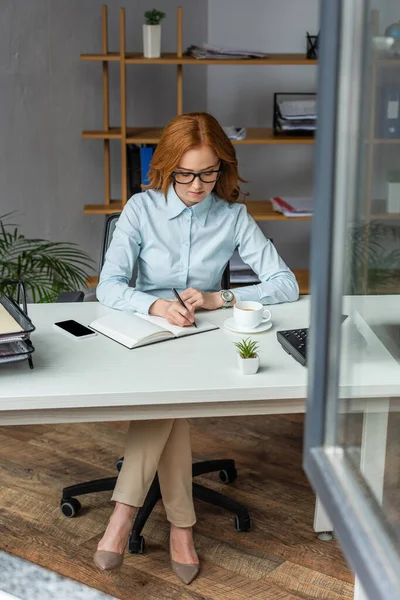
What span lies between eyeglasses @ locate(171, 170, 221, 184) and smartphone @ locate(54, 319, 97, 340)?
0.55 m

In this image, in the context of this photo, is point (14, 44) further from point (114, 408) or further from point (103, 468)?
point (114, 408)

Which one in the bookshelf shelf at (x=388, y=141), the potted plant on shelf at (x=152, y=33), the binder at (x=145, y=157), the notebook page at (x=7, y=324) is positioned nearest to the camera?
the bookshelf shelf at (x=388, y=141)

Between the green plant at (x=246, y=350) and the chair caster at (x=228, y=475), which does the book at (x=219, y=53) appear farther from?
the green plant at (x=246, y=350)

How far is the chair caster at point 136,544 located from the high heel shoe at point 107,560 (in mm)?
183

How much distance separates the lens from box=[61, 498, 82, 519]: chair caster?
279cm

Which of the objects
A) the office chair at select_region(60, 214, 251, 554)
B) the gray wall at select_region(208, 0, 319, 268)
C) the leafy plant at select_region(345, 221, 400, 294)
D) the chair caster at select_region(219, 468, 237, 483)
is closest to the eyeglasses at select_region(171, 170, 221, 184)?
the office chair at select_region(60, 214, 251, 554)

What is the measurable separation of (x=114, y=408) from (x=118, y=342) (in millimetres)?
266

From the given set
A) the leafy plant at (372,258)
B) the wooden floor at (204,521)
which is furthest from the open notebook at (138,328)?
the leafy plant at (372,258)

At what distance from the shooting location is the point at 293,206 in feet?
13.9

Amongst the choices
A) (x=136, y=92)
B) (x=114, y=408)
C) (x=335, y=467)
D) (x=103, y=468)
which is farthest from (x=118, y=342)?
(x=136, y=92)

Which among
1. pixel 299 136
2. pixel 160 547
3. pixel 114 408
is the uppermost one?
pixel 299 136

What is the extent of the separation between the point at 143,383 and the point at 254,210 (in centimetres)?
245

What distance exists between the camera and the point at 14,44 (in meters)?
3.99

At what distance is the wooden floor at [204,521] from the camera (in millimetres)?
2486
